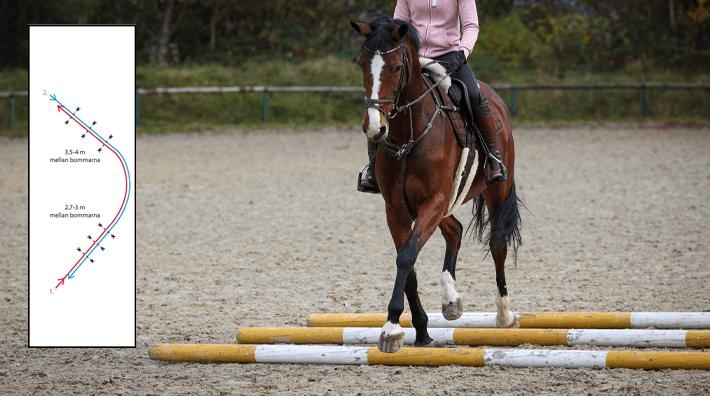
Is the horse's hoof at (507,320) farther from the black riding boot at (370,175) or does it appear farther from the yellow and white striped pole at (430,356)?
the black riding boot at (370,175)

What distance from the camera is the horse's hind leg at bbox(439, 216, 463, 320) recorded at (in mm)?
6840

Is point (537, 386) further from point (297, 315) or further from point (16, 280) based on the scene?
point (16, 280)

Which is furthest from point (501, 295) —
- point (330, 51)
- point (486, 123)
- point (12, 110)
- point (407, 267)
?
point (330, 51)

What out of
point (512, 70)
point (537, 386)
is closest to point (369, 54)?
point (537, 386)

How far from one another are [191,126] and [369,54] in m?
19.2

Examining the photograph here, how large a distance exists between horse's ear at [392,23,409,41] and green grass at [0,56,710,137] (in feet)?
61.8

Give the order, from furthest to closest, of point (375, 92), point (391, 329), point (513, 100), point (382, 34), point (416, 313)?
1. point (513, 100)
2. point (416, 313)
3. point (391, 329)
4. point (382, 34)
5. point (375, 92)

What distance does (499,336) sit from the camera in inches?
258

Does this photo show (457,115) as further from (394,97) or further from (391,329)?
(391,329)

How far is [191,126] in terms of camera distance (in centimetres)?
2480

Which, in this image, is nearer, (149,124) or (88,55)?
(88,55)

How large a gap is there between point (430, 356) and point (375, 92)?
5.15 feet

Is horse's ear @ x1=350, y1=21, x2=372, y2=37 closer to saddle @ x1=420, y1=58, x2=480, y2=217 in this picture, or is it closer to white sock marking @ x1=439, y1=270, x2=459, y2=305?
saddle @ x1=420, y1=58, x2=480, y2=217

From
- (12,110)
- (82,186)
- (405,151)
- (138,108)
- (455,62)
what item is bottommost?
(82,186)
